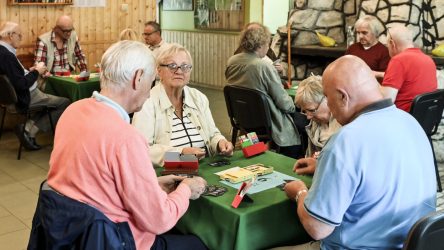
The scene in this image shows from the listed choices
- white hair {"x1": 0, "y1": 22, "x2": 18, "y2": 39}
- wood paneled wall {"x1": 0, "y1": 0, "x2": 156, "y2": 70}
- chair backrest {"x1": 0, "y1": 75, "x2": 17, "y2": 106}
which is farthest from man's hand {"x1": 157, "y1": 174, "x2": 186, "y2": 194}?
wood paneled wall {"x1": 0, "y1": 0, "x2": 156, "y2": 70}

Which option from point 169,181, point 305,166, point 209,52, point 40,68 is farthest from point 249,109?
point 209,52

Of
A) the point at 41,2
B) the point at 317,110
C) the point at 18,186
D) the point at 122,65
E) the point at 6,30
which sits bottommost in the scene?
the point at 18,186

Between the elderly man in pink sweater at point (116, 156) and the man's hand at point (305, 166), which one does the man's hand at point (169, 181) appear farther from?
the man's hand at point (305, 166)

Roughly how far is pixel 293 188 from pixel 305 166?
1.23 ft

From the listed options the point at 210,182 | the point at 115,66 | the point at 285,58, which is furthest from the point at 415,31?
the point at 115,66

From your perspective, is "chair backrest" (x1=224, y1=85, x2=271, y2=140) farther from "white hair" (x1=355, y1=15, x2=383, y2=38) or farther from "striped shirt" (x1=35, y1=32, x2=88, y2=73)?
"striped shirt" (x1=35, y1=32, x2=88, y2=73)

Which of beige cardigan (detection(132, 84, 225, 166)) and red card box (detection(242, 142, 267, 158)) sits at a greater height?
beige cardigan (detection(132, 84, 225, 166))

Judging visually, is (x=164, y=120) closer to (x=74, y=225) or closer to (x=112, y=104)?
(x=112, y=104)

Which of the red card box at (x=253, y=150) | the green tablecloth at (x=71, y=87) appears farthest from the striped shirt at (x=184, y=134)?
the green tablecloth at (x=71, y=87)

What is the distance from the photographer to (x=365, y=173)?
1.70 metres

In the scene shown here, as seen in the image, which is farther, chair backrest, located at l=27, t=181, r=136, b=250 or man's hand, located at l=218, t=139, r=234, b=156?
man's hand, located at l=218, t=139, r=234, b=156

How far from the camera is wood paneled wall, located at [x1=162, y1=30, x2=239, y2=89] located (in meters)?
8.70

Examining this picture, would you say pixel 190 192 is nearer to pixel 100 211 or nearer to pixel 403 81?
pixel 100 211

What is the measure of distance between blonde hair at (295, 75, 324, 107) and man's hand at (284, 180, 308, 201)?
2.19 feet
